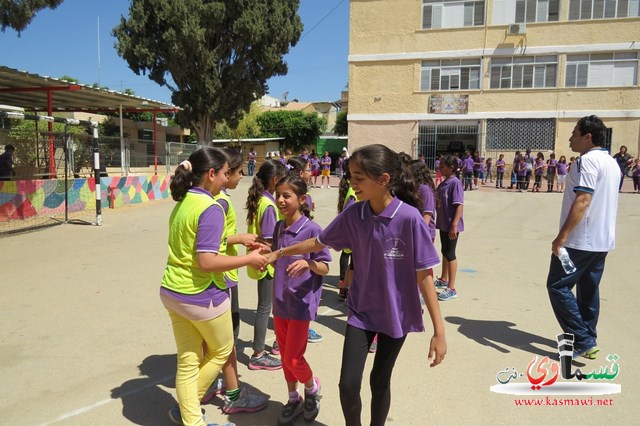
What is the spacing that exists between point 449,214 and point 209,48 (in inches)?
1017

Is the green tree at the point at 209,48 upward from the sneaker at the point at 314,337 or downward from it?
upward

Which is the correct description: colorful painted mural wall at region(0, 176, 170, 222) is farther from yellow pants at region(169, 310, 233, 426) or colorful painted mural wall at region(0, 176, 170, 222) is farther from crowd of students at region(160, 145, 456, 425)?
yellow pants at region(169, 310, 233, 426)

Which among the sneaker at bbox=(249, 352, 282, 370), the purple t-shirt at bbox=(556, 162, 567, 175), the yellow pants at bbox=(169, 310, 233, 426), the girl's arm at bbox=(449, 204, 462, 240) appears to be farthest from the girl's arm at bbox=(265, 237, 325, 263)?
the purple t-shirt at bbox=(556, 162, 567, 175)

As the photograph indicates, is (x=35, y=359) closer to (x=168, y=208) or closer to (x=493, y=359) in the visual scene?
(x=493, y=359)

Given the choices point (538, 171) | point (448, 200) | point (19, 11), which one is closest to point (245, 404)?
point (448, 200)

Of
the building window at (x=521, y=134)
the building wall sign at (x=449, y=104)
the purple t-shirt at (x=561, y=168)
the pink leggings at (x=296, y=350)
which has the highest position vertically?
the building wall sign at (x=449, y=104)

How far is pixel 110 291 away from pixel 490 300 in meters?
4.63

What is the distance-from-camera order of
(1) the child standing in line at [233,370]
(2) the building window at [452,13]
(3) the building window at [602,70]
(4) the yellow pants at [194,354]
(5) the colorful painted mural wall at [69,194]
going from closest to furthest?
1. (4) the yellow pants at [194,354]
2. (1) the child standing in line at [233,370]
3. (5) the colorful painted mural wall at [69,194]
4. (3) the building window at [602,70]
5. (2) the building window at [452,13]

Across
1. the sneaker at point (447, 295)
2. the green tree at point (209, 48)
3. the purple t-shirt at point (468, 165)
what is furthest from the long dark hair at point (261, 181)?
the green tree at point (209, 48)

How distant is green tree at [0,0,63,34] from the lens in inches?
389

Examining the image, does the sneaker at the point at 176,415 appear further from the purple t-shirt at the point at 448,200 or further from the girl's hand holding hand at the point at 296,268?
the purple t-shirt at the point at 448,200

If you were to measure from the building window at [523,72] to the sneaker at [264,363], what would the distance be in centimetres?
2701

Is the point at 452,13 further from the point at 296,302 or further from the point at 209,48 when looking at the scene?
the point at 296,302

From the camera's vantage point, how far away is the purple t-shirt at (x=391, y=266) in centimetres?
244
